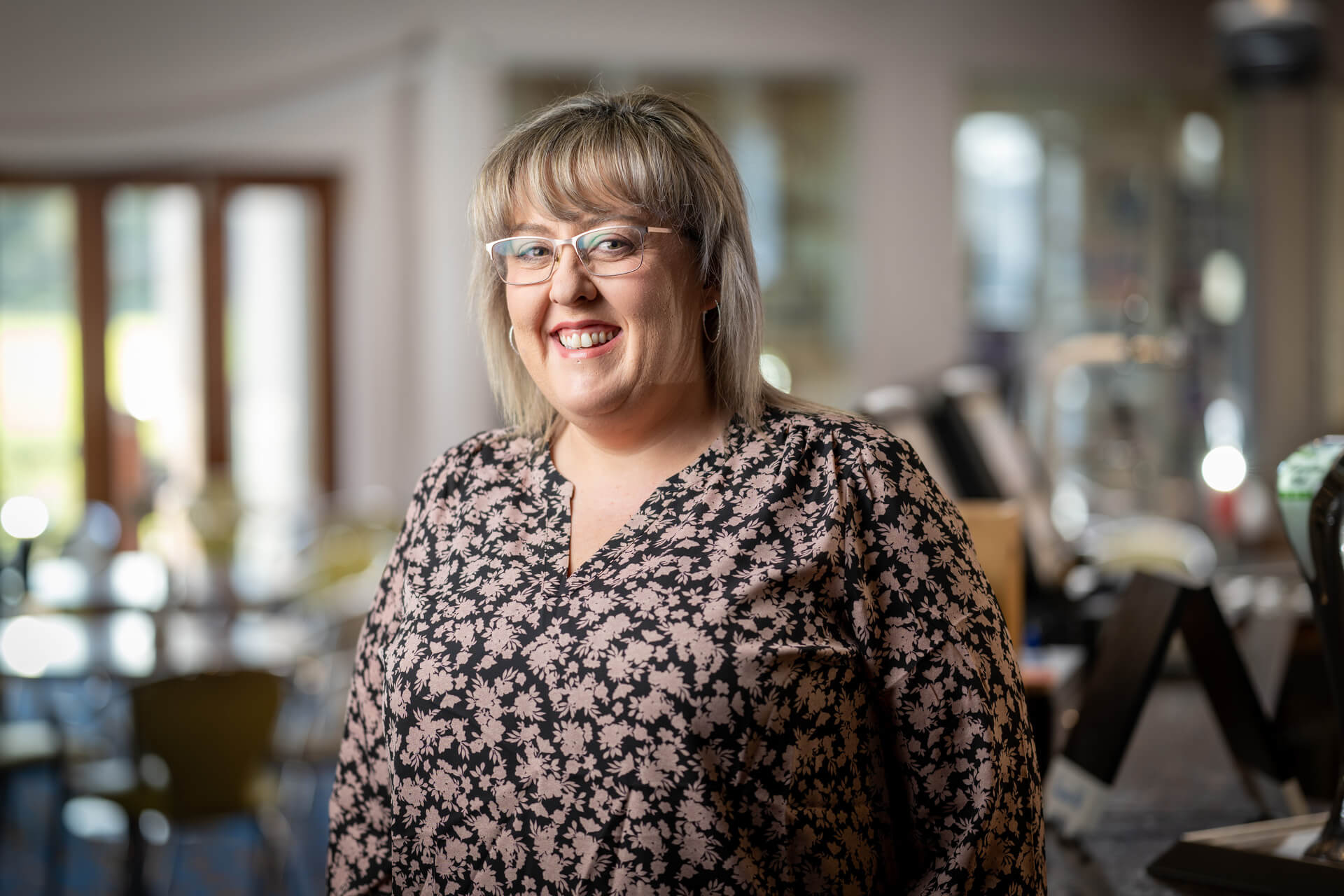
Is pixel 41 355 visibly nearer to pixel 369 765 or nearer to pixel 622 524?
pixel 369 765

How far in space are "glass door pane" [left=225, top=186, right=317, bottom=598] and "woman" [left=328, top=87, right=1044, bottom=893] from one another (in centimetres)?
672

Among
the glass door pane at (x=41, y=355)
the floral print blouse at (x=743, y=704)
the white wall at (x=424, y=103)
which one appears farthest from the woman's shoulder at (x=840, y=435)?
the glass door pane at (x=41, y=355)

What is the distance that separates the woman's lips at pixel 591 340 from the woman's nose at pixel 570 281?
33mm

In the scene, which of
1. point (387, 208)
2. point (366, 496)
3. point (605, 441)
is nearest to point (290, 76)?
point (387, 208)

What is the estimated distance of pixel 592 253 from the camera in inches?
53.2

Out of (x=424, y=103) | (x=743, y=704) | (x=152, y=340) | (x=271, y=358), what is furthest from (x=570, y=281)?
(x=152, y=340)

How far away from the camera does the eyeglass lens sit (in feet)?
4.39

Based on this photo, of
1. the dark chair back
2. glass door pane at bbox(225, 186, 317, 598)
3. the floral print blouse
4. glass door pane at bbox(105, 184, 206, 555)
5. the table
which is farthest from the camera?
glass door pane at bbox(225, 186, 317, 598)

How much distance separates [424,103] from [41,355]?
9.03 ft

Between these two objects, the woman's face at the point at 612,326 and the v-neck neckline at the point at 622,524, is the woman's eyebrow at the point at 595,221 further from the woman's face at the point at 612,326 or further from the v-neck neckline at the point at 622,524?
the v-neck neckline at the point at 622,524

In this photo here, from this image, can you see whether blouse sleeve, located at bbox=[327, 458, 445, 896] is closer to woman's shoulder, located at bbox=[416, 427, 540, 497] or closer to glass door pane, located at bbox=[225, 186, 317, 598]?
woman's shoulder, located at bbox=[416, 427, 540, 497]

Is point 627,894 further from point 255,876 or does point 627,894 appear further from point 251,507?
point 251,507

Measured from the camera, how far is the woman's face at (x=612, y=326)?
4.43 ft

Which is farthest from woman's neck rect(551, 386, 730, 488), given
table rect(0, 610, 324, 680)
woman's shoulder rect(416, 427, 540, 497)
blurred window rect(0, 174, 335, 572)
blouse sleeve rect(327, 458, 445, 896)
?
blurred window rect(0, 174, 335, 572)
